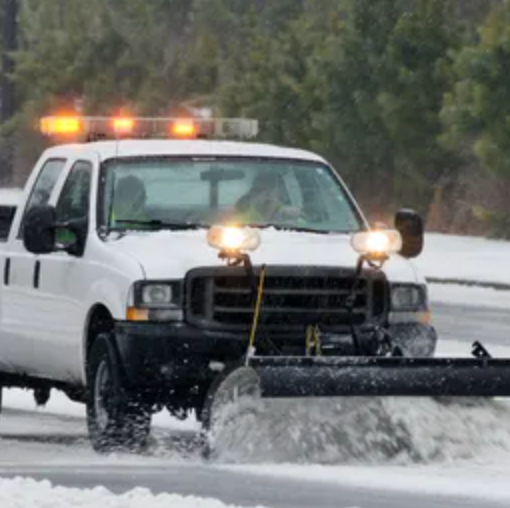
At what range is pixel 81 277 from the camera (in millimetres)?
13414

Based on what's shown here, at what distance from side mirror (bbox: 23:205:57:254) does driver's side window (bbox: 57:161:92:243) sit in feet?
0.94

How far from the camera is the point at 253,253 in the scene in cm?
1285

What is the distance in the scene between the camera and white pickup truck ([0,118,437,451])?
12695mm

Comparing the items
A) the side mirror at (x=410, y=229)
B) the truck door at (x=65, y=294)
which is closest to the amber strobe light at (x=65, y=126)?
the truck door at (x=65, y=294)

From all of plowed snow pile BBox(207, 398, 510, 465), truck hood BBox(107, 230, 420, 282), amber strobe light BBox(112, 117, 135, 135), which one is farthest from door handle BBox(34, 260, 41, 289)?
plowed snow pile BBox(207, 398, 510, 465)

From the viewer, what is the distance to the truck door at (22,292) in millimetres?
14180

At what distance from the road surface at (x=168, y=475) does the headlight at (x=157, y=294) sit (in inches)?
31.3

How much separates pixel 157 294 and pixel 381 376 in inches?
50.9

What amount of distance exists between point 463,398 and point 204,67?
52.3 m

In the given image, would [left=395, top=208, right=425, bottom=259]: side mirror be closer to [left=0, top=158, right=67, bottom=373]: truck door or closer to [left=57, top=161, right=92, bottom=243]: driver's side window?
[left=57, top=161, right=92, bottom=243]: driver's side window

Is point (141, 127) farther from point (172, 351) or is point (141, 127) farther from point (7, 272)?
point (172, 351)

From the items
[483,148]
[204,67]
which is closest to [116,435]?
[483,148]

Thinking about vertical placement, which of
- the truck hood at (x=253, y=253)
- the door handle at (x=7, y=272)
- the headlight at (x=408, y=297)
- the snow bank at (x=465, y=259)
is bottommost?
the snow bank at (x=465, y=259)

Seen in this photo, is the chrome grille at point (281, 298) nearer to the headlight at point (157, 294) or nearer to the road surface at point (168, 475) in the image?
the headlight at point (157, 294)
